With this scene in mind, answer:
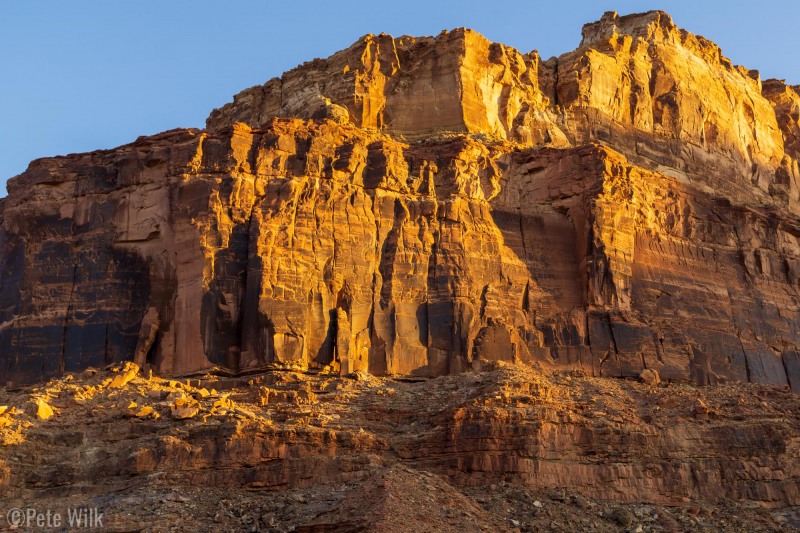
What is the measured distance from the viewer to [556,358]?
164 ft

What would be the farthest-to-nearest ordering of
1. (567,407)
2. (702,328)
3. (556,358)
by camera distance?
1. (702,328)
2. (556,358)
3. (567,407)

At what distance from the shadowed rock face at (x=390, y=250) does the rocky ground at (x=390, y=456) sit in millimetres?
3734

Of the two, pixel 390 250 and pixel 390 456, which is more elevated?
pixel 390 250

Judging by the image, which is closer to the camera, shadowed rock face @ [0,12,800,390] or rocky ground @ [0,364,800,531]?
rocky ground @ [0,364,800,531]

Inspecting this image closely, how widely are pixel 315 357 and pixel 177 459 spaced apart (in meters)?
9.31

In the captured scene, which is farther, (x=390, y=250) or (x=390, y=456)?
(x=390, y=250)

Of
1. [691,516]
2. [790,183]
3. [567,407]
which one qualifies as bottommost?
[691,516]

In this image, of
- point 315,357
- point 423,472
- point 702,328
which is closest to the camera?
point 423,472

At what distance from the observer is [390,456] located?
39.8 metres

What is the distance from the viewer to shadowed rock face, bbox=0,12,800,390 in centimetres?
4822

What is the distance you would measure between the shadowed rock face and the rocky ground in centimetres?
373

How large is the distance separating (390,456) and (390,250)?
11.9m

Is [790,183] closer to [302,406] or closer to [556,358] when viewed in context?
[556,358]

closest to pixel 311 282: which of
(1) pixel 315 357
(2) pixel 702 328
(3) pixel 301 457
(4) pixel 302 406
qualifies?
(1) pixel 315 357
